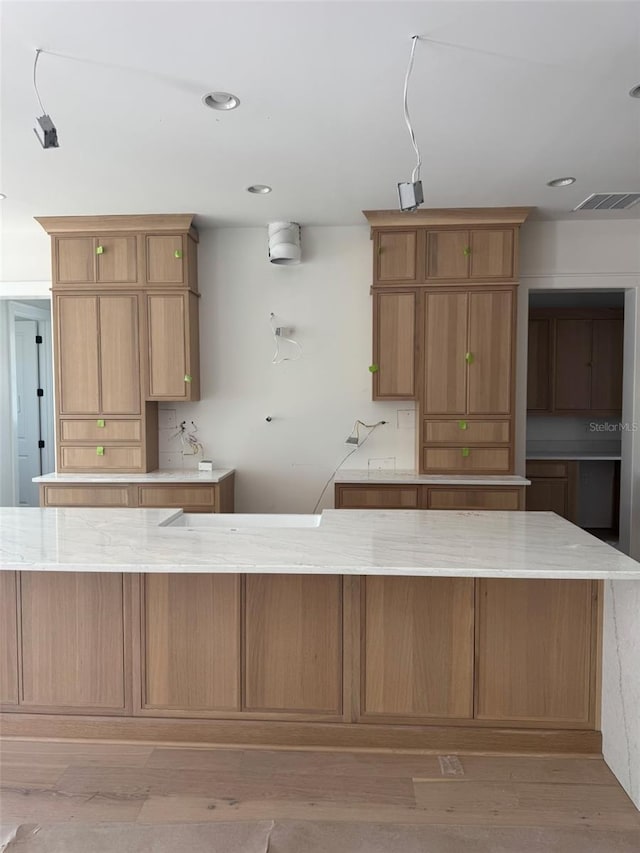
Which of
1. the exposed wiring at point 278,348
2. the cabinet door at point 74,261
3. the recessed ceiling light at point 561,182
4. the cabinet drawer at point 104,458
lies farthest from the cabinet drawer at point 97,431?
the recessed ceiling light at point 561,182

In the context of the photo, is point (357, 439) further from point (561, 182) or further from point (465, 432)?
point (561, 182)

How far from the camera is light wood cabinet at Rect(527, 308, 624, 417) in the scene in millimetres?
5469

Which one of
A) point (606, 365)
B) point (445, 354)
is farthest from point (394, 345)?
point (606, 365)

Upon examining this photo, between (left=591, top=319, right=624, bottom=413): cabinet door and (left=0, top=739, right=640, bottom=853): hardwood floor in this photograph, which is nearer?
(left=0, top=739, right=640, bottom=853): hardwood floor

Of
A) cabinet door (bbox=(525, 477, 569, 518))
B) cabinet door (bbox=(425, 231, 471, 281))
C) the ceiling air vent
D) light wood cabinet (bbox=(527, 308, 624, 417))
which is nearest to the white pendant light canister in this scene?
cabinet door (bbox=(425, 231, 471, 281))

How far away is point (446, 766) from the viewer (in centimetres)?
209

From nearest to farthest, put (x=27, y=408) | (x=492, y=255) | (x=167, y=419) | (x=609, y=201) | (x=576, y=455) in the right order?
1. (x=609, y=201)
2. (x=492, y=255)
3. (x=167, y=419)
4. (x=576, y=455)
5. (x=27, y=408)

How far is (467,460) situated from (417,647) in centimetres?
209

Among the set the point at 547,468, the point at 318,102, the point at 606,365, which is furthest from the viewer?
the point at 606,365

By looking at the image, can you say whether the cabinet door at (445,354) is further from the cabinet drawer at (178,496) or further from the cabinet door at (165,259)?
the cabinet door at (165,259)

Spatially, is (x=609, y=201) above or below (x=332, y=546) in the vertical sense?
above

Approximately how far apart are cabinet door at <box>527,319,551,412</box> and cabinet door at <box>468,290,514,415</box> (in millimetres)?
1725

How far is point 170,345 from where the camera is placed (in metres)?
4.15

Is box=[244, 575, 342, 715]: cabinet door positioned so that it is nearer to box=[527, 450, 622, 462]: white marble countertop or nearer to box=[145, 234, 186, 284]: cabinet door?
box=[145, 234, 186, 284]: cabinet door
